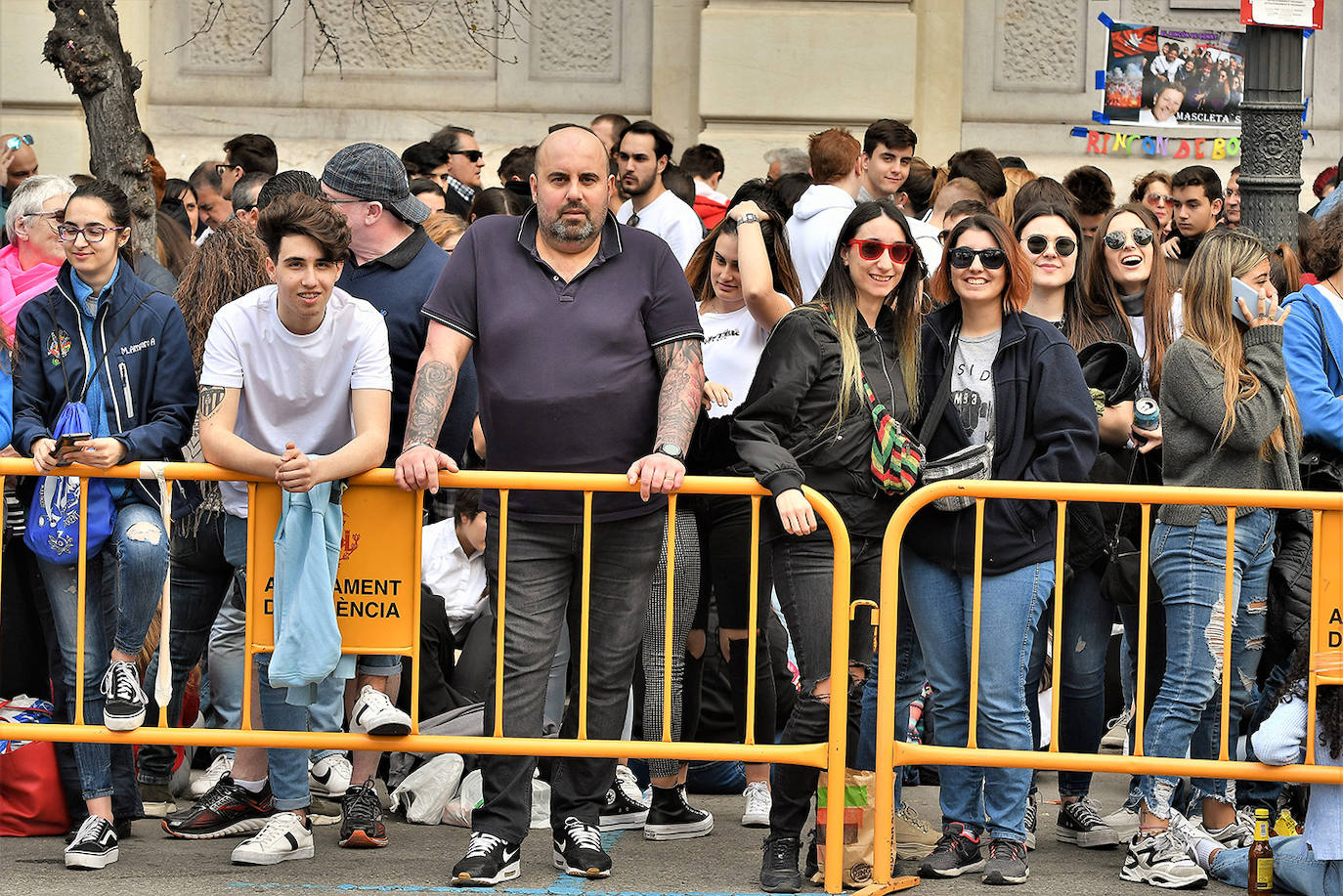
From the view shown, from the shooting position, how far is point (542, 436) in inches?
228

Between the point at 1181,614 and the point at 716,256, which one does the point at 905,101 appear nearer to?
the point at 716,256

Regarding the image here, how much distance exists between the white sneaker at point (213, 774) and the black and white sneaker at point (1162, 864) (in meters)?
3.37

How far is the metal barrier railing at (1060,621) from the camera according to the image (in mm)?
5664

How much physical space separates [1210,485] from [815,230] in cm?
263

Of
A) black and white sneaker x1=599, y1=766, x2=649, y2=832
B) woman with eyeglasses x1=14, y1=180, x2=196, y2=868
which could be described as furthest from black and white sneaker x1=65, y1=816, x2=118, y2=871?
black and white sneaker x1=599, y1=766, x2=649, y2=832

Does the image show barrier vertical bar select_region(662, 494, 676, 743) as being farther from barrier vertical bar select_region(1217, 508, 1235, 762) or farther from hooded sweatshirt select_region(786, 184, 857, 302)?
hooded sweatshirt select_region(786, 184, 857, 302)

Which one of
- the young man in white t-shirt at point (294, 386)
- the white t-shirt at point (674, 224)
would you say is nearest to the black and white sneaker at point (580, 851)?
the young man in white t-shirt at point (294, 386)

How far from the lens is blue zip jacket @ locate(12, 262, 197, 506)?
613 cm

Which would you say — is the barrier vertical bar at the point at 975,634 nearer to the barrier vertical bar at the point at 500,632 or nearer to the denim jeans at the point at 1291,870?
the denim jeans at the point at 1291,870

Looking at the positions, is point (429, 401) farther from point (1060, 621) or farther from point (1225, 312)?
point (1225, 312)

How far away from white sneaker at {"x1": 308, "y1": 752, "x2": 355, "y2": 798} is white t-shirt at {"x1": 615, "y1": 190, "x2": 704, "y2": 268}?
10.1 ft

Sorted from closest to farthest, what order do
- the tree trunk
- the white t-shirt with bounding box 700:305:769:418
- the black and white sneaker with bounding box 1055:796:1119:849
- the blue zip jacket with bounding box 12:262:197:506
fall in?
the blue zip jacket with bounding box 12:262:197:506
the black and white sneaker with bounding box 1055:796:1119:849
the white t-shirt with bounding box 700:305:769:418
the tree trunk

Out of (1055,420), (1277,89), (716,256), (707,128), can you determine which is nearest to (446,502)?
(716,256)

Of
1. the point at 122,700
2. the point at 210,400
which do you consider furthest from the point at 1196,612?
the point at 122,700
